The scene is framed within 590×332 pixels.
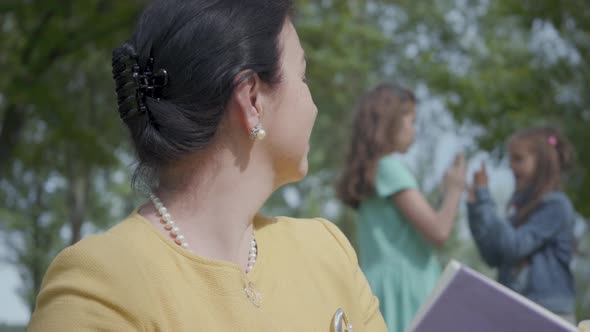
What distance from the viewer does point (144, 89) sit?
180 cm

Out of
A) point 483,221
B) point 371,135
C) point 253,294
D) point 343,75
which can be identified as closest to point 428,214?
point 371,135

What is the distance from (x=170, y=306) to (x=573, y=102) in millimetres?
12930

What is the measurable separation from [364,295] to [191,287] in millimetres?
587

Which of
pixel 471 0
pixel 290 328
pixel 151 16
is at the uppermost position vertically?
pixel 151 16

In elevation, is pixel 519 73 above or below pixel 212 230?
below

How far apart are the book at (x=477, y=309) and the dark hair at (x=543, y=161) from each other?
3.58 m

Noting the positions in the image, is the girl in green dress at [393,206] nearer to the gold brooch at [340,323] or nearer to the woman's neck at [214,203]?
the gold brooch at [340,323]

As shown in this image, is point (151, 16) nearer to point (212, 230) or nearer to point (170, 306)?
point (212, 230)

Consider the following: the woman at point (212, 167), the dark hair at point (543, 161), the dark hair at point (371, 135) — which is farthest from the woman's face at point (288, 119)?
the dark hair at point (543, 161)

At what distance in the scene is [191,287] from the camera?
1.70 m

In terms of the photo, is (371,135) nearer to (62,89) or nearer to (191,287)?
(191,287)

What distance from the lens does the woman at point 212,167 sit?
5.49 ft

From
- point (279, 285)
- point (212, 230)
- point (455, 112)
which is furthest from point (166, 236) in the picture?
point (455, 112)

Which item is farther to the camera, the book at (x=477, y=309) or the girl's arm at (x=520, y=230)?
the girl's arm at (x=520, y=230)
